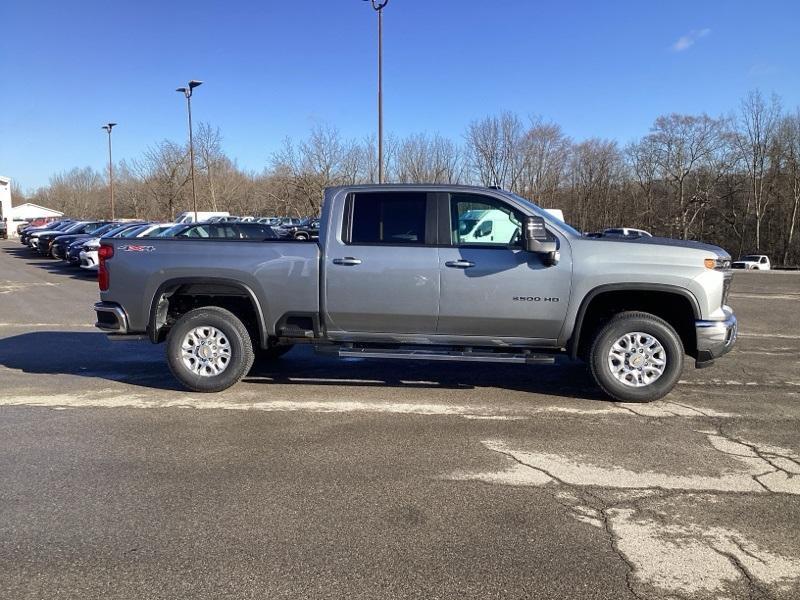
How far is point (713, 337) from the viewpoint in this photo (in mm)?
5703

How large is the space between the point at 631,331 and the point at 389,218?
2648 millimetres

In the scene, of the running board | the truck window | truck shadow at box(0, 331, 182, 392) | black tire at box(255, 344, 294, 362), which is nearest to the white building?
truck shadow at box(0, 331, 182, 392)

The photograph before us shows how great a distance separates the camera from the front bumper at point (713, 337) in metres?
5.69

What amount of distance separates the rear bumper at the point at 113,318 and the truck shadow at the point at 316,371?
74 cm

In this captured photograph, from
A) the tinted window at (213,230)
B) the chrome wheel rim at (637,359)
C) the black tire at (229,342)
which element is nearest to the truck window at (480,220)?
the chrome wheel rim at (637,359)

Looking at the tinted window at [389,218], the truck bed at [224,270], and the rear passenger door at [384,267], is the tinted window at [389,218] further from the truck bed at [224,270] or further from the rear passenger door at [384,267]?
the truck bed at [224,270]

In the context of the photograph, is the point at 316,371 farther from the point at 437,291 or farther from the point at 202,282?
the point at 437,291

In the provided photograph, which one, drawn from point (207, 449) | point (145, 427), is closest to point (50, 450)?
point (145, 427)

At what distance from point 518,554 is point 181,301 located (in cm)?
478

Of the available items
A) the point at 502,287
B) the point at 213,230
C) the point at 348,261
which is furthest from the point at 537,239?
the point at 213,230

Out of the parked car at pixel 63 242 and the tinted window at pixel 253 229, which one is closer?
the tinted window at pixel 253 229

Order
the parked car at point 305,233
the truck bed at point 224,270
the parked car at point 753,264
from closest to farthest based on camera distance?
the truck bed at point 224,270 → the parked car at point 305,233 → the parked car at point 753,264

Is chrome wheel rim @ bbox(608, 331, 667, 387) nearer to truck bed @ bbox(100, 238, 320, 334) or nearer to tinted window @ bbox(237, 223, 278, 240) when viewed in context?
truck bed @ bbox(100, 238, 320, 334)

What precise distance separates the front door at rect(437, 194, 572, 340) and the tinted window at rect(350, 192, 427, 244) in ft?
1.22
